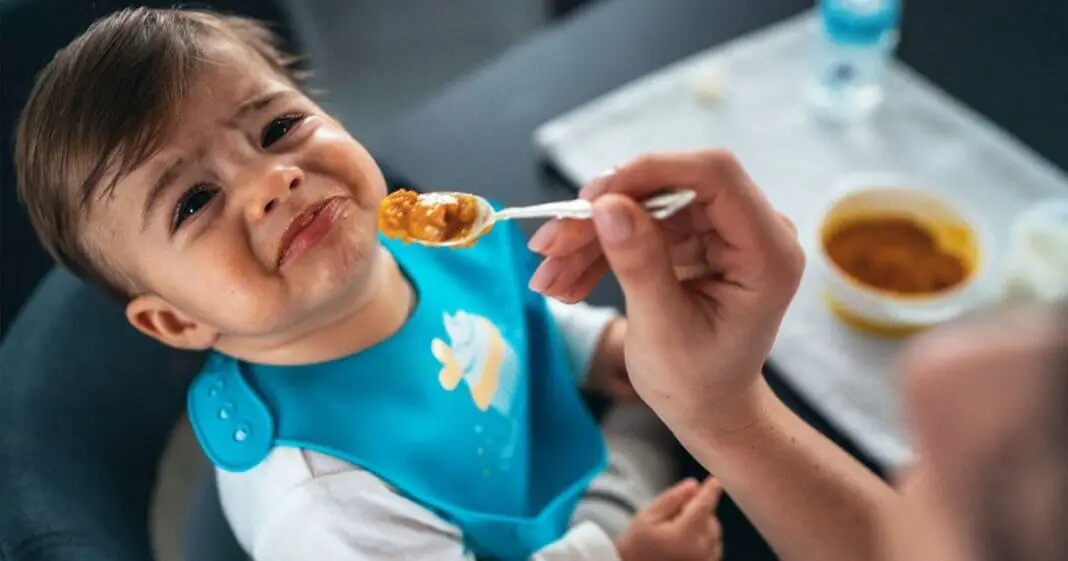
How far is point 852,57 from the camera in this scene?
35.5 inches

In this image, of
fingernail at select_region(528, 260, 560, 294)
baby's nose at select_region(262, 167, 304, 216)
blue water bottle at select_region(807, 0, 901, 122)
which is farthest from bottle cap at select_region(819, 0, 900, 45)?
baby's nose at select_region(262, 167, 304, 216)

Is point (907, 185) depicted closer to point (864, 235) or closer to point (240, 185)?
point (864, 235)

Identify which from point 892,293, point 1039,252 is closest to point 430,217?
point 892,293

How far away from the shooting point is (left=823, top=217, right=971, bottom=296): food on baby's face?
0.73 metres

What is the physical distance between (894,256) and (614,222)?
41 cm

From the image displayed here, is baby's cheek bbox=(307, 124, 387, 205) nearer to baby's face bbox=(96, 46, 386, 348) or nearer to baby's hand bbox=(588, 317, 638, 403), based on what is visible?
baby's face bbox=(96, 46, 386, 348)

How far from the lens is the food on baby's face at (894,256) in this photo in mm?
731

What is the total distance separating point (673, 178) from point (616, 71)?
485 millimetres

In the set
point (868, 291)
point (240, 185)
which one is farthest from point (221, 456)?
point (868, 291)

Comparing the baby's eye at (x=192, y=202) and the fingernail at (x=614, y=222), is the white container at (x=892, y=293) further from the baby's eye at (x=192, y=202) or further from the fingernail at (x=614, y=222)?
the baby's eye at (x=192, y=202)

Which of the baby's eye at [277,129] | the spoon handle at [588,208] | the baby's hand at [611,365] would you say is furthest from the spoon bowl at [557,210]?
the baby's hand at [611,365]

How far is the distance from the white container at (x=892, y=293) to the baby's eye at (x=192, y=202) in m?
0.49

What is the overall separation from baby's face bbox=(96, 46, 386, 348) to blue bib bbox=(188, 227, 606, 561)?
0.07m

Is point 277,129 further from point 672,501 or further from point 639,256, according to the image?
point 672,501
